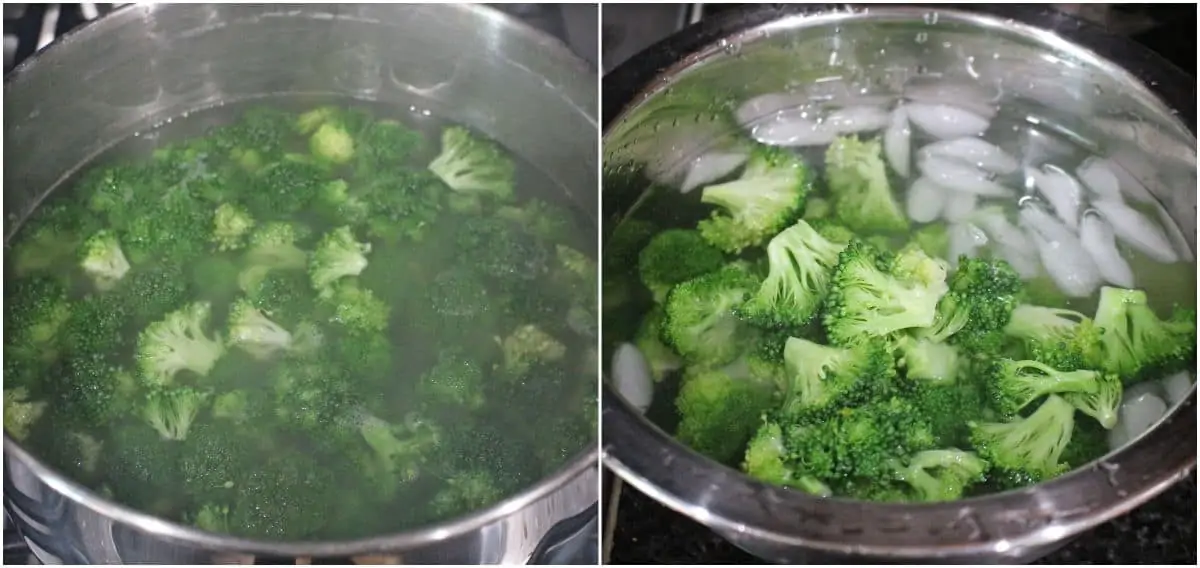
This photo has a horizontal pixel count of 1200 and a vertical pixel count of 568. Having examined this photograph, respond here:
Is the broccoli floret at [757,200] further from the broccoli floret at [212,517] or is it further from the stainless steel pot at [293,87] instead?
the broccoli floret at [212,517]

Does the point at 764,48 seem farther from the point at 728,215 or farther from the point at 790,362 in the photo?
the point at 790,362

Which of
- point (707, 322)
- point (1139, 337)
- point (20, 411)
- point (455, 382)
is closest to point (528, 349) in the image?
point (455, 382)

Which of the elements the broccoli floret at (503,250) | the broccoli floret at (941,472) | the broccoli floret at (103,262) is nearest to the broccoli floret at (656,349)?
the broccoli floret at (503,250)

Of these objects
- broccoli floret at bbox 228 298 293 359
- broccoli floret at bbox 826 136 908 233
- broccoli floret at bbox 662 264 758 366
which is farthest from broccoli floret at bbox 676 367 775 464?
broccoli floret at bbox 228 298 293 359

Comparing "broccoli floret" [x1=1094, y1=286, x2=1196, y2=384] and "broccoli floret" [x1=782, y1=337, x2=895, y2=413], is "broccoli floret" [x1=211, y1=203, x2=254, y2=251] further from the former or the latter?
"broccoli floret" [x1=1094, y1=286, x2=1196, y2=384]

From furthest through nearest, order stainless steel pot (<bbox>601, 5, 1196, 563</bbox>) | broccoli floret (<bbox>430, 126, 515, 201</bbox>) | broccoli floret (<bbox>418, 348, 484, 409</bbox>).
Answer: broccoli floret (<bbox>430, 126, 515, 201</bbox>), broccoli floret (<bbox>418, 348, 484, 409</bbox>), stainless steel pot (<bbox>601, 5, 1196, 563</bbox>)

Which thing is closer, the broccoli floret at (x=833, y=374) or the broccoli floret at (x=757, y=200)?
the broccoli floret at (x=833, y=374)
